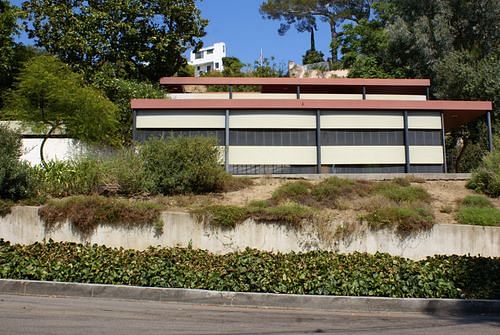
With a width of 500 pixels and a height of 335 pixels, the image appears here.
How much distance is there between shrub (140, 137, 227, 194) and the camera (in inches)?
619

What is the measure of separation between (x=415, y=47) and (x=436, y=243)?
2398cm

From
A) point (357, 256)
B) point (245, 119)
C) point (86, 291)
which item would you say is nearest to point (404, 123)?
point (245, 119)

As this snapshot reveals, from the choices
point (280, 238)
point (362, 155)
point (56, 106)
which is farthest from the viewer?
point (362, 155)

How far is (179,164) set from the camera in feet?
52.0

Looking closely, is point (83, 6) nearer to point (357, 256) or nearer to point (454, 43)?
point (454, 43)

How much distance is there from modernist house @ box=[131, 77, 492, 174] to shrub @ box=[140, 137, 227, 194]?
228 inches

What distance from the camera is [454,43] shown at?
3484 centimetres

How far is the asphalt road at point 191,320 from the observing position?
740cm

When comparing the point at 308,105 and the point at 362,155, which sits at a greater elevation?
the point at 308,105

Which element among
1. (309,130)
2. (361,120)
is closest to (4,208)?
(309,130)

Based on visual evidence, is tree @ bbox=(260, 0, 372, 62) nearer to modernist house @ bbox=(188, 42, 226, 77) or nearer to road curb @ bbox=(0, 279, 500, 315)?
modernist house @ bbox=(188, 42, 226, 77)

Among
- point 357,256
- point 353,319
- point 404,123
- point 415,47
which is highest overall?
point 415,47

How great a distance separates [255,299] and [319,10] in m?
61.5

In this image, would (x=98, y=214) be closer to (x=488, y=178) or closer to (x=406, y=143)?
(x=488, y=178)
